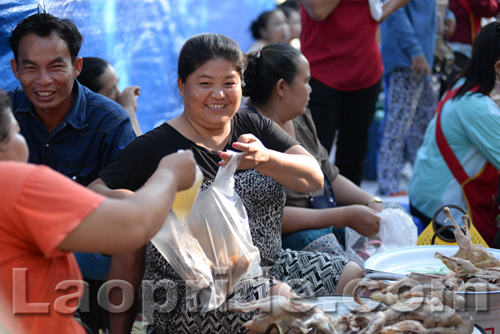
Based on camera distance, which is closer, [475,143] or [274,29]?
[475,143]

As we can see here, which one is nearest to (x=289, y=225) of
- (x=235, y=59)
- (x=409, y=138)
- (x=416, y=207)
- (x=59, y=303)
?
(x=235, y=59)

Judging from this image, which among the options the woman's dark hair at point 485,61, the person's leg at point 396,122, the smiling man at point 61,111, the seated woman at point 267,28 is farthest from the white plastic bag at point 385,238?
the seated woman at point 267,28

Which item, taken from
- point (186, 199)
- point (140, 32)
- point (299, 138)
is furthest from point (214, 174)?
point (140, 32)

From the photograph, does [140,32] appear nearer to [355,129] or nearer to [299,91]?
[299,91]

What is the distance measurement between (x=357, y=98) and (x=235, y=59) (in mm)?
2060

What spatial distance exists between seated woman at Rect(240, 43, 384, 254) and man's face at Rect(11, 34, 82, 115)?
876 millimetres

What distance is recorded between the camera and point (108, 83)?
333cm

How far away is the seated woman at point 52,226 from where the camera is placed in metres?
1.33

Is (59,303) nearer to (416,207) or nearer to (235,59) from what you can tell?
(235,59)

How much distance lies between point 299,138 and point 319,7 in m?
1.13

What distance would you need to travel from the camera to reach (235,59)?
7.66ft

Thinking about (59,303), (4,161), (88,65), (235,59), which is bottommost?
(59,303)

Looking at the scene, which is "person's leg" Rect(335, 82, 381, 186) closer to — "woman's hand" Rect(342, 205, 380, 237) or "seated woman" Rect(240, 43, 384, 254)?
"seated woman" Rect(240, 43, 384, 254)

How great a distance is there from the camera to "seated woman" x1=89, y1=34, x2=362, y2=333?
2.09 meters
